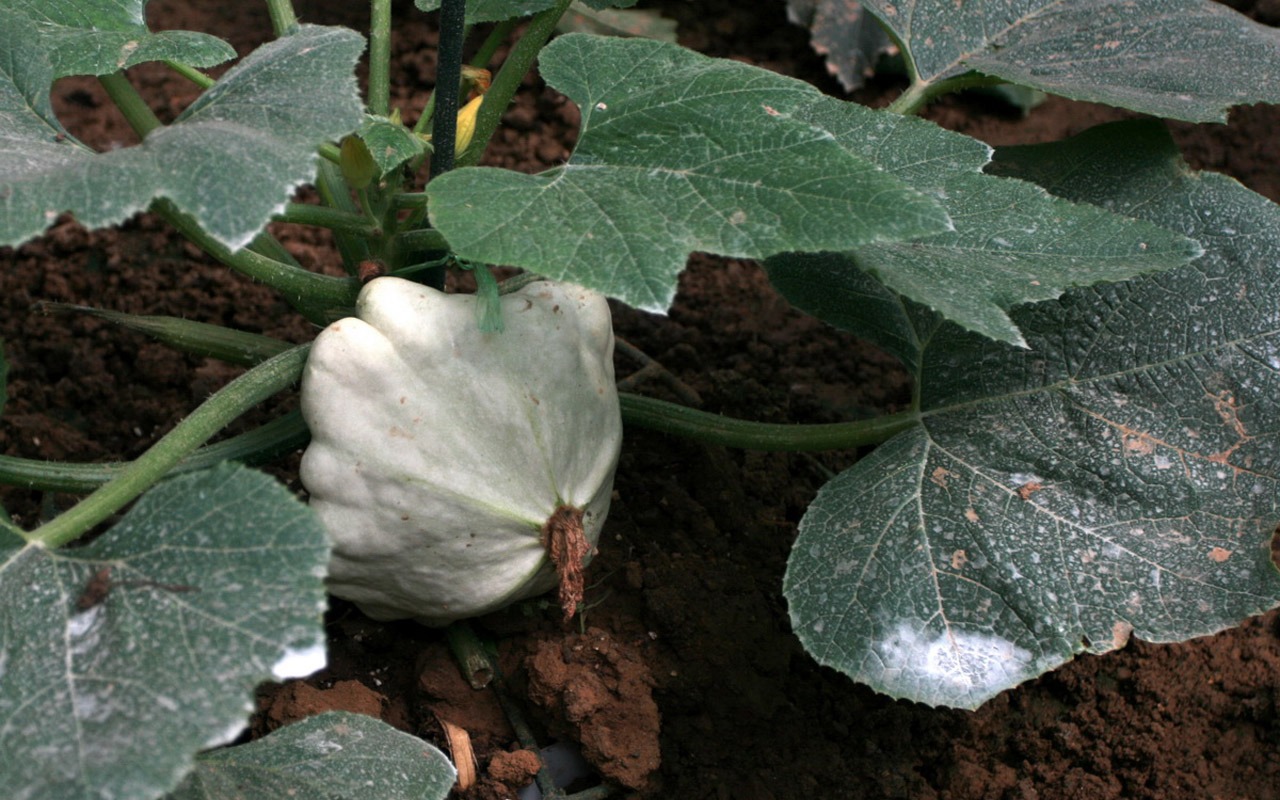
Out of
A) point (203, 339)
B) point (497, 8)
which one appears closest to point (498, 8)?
point (497, 8)

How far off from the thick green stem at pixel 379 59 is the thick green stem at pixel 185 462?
1.31ft

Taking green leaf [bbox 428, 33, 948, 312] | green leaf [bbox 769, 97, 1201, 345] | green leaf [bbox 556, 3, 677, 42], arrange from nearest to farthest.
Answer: green leaf [bbox 428, 33, 948, 312], green leaf [bbox 769, 97, 1201, 345], green leaf [bbox 556, 3, 677, 42]

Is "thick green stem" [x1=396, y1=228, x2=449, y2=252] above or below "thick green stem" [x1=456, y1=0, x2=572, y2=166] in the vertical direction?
below

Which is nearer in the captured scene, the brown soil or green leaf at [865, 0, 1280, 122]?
the brown soil

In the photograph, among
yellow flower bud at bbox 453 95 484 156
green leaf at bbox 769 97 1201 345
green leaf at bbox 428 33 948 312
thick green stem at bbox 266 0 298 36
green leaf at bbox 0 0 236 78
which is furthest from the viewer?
thick green stem at bbox 266 0 298 36

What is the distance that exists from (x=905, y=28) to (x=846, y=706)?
0.89 metres

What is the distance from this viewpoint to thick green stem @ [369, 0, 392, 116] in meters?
1.46

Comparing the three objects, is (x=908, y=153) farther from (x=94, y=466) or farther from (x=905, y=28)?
(x=94, y=466)

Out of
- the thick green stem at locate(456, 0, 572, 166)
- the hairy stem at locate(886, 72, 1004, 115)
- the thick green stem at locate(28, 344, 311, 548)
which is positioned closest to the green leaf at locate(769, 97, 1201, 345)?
the hairy stem at locate(886, 72, 1004, 115)

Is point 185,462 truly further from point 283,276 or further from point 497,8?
point 497,8

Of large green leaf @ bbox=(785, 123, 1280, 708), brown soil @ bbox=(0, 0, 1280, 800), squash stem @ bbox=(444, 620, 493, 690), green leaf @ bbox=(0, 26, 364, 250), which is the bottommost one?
brown soil @ bbox=(0, 0, 1280, 800)

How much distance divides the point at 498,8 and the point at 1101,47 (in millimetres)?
789

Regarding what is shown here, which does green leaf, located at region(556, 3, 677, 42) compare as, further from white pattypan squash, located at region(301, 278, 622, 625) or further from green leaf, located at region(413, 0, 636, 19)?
white pattypan squash, located at region(301, 278, 622, 625)

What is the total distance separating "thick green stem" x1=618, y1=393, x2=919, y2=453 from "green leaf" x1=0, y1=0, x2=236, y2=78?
24.1 inches
